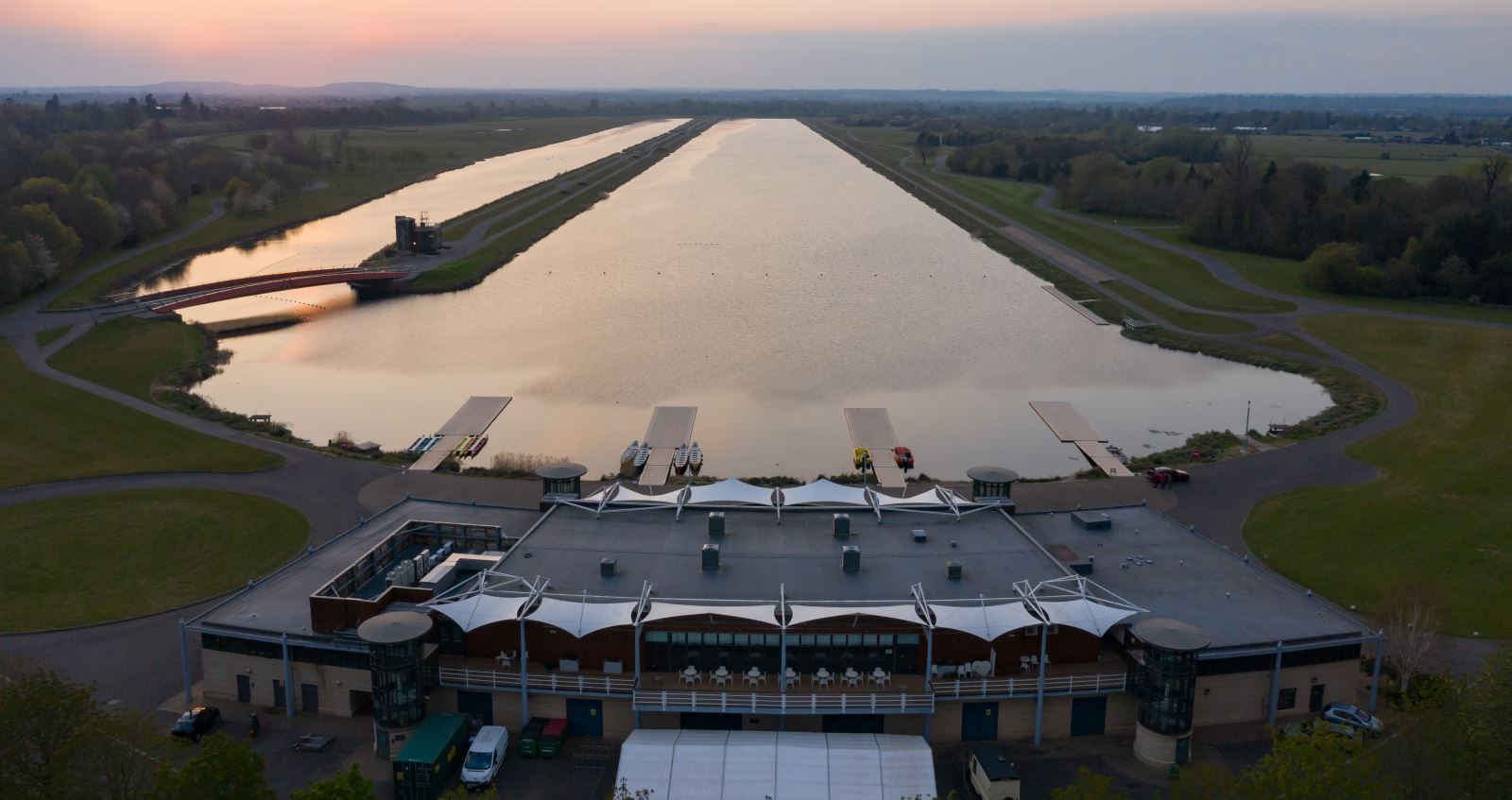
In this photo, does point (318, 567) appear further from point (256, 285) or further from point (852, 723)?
point (256, 285)

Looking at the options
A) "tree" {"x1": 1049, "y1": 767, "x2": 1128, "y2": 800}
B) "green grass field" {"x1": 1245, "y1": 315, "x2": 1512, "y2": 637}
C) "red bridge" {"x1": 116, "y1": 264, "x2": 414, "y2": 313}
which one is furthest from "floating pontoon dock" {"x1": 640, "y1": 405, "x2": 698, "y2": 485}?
"red bridge" {"x1": 116, "y1": 264, "x2": 414, "y2": 313}

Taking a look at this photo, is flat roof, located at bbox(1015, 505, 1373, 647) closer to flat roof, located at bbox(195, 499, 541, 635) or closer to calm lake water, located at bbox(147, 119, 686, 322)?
flat roof, located at bbox(195, 499, 541, 635)

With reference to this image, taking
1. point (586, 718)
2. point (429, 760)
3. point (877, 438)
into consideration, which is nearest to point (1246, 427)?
point (877, 438)

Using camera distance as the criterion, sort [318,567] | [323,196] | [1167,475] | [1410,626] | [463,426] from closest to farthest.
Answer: [1410,626] < [318,567] < [1167,475] < [463,426] < [323,196]

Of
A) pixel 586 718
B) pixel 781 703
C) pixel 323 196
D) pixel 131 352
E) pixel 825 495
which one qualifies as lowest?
pixel 586 718

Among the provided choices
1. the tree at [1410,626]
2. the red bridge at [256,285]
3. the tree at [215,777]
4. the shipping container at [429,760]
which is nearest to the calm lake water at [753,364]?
the red bridge at [256,285]

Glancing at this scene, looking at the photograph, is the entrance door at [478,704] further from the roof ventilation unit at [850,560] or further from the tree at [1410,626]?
the tree at [1410,626]

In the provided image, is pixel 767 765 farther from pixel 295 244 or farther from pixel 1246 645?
pixel 295 244
